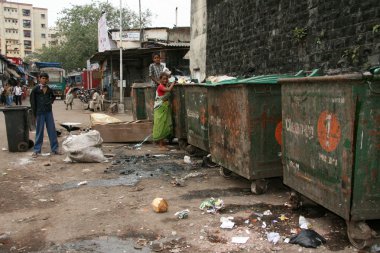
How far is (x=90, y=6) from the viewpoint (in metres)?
46.2

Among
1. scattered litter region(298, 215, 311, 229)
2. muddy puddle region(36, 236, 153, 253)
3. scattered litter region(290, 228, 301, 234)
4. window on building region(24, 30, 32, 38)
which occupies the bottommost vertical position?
muddy puddle region(36, 236, 153, 253)

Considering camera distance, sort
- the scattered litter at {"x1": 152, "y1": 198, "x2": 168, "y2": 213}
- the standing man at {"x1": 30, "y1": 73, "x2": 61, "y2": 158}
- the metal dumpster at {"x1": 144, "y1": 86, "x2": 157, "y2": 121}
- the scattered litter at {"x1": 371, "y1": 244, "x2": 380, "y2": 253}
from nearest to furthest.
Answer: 1. the scattered litter at {"x1": 371, "y1": 244, "x2": 380, "y2": 253}
2. the scattered litter at {"x1": 152, "y1": 198, "x2": 168, "y2": 213}
3. the standing man at {"x1": 30, "y1": 73, "x2": 61, "y2": 158}
4. the metal dumpster at {"x1": 144, "y1": 86, "x2": 157, "y2": 121}

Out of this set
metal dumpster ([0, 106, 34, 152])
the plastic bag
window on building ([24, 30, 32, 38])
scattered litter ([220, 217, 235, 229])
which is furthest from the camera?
window on building ([24, 30, 32, 38])

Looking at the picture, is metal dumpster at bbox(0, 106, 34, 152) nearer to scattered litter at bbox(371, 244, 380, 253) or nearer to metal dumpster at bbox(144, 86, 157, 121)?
metal dumpster at bbox(144, 86, 157, 121)

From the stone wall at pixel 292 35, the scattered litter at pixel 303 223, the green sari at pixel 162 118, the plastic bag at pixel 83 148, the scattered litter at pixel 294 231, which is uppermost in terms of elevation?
the stone wall at pixel 292 35

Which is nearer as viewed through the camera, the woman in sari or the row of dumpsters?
the row of dumpsters

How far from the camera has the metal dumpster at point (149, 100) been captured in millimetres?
10140

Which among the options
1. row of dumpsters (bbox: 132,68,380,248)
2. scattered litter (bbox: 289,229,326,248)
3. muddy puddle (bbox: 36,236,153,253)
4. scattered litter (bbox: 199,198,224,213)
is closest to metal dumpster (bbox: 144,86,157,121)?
A: row of dumpsters (bbox: 132,68,380,248)

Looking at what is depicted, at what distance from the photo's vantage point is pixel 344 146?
3.25m

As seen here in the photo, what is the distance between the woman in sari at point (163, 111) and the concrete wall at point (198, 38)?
636cm

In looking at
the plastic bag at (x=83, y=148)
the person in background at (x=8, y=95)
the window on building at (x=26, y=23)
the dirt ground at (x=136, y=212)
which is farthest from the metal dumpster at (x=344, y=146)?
the window on building at (x=26, y=23)

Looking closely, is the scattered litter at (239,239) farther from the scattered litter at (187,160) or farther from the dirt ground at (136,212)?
the scattered litter at (187,160)

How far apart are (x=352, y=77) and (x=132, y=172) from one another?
4.01 m

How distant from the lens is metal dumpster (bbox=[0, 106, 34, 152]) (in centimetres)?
825
